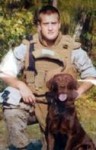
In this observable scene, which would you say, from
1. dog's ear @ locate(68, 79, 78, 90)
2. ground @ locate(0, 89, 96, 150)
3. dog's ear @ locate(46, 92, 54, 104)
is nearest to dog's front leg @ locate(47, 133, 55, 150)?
dog's ear @ locate(46, 92, 54, 104)

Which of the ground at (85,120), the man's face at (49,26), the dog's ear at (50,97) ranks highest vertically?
the man's face at (49,26)

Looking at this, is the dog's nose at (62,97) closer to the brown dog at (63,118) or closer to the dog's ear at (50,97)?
the brown dog at (63,118)

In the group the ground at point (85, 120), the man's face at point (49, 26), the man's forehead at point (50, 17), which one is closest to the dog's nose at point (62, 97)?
the man's face at point (49, 26)

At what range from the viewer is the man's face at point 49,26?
16.1 ft

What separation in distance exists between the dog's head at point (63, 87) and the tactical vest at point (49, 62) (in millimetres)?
165

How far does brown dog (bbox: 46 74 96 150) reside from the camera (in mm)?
4660

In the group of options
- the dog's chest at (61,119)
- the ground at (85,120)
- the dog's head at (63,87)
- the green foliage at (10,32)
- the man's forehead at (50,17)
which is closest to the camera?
the dog's head at (63,87)

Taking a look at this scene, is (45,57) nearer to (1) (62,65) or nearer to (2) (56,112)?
(1) (62,65)

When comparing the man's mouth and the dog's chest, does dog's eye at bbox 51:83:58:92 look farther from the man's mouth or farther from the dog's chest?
the dog's chest

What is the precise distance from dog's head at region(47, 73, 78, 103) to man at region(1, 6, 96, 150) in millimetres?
146

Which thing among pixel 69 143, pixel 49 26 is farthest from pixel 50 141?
pixel 49 26

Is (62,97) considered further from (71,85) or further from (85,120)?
(85,120)

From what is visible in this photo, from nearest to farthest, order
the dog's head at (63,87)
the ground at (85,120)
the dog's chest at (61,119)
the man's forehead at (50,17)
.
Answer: the dog's head at (63,87) < the dog's chest at (61,119) < the man's forehead at (50,17) < the ground at (85,120)

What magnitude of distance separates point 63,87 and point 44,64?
14.4 inches
